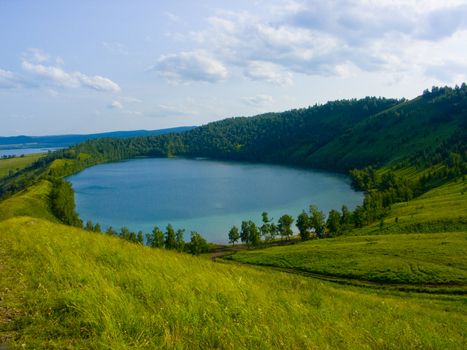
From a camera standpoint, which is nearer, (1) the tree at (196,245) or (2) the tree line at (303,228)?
(1) the tree at (196,245)

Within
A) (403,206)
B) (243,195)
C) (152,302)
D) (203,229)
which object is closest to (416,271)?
(152,302)

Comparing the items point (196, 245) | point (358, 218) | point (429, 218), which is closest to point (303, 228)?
point (358, 218)

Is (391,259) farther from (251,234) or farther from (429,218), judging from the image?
(251,234)

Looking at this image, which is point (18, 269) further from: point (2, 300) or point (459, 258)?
point (459, 258)

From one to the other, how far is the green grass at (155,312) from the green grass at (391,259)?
4597cm

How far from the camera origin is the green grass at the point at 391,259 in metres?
51.8

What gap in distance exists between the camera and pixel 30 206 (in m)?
132

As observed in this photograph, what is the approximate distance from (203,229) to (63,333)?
12235 cm

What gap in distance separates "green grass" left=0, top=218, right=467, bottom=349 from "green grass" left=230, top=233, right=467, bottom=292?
45973mm

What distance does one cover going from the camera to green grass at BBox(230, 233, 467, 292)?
51844mm

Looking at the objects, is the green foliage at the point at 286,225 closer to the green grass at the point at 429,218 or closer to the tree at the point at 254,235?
the tree at the point at 254,235

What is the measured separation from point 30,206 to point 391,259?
122 m

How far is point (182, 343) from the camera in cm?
680

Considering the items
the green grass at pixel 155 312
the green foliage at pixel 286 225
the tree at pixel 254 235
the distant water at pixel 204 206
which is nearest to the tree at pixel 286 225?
the green foliage at pixel 286 225
